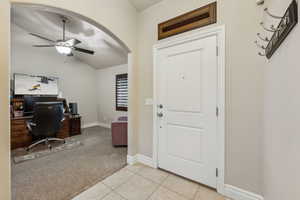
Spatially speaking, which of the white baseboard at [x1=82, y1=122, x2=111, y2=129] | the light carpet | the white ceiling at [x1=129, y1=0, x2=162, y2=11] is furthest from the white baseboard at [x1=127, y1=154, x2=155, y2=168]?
the white baseboard at [x1=82, y1=122, x2=111, y2=129]

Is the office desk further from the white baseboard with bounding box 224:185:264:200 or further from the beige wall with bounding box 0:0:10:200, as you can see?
the white baseboard with bounding box 224:185:264:200

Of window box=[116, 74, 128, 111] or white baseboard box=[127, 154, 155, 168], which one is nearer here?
white baseboard box=[127, 154, 155, 168]

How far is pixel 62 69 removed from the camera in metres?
4.30

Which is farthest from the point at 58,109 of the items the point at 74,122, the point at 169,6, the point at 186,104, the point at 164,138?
the point at 169,6

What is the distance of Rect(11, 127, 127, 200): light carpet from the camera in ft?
5.03

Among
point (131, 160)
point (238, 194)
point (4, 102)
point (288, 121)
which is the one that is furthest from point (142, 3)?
point (238, 194)

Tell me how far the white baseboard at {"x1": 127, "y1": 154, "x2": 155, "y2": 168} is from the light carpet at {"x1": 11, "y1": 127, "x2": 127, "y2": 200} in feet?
0.44

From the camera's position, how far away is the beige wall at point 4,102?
0.94 meters

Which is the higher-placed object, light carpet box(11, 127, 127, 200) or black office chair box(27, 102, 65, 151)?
black office chair box(27, 102, 65, 151)

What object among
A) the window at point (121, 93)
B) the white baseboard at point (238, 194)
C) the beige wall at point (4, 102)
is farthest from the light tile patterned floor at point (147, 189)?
the window at point (121, 93)

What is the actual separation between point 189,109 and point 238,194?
1.10 meters

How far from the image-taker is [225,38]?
1477mm

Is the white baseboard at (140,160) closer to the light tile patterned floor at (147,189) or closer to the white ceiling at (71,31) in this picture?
the light tile patterned floor at (147,189)

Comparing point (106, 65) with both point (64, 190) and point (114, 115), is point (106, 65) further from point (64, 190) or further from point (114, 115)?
point (64, 190)
